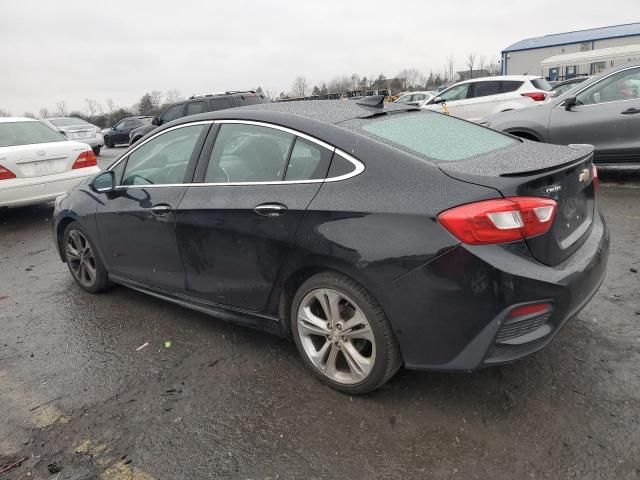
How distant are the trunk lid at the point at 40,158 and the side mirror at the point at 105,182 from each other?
3788mm

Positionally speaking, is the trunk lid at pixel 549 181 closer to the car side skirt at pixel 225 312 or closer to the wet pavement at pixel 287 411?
the wet pavement at pixel 287 411

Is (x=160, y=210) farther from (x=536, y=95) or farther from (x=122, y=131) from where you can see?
(x=122, y=131)

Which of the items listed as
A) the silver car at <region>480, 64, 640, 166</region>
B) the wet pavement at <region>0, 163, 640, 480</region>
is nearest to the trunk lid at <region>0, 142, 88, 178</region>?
the wet pavement at <region>0, 163, 640, 480</region>

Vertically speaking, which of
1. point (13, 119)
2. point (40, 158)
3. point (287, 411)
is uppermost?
point (13, 119)

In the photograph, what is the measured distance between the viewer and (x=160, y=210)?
11.3ft

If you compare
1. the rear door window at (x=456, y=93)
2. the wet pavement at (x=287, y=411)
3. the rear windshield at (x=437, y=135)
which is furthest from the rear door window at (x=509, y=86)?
the rear windshield at (x=437, y=135)

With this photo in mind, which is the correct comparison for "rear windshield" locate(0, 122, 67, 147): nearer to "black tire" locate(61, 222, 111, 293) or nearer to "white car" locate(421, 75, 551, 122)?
"black tire" locate(61, 222, 111, 293)

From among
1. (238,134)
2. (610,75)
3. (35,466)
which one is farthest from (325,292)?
(610,75)

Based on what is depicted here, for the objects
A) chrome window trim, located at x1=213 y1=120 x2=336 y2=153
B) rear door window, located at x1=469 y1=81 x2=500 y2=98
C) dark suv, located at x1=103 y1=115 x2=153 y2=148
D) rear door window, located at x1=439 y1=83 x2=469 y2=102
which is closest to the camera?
chrome window trim, located at x1=213 y1=120 x2=336 y2=153

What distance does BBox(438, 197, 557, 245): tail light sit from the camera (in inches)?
86.0

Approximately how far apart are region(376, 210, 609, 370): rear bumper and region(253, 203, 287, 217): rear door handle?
729mm

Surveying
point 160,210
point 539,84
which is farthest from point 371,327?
point 539,84

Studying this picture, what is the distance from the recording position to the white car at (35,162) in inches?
277

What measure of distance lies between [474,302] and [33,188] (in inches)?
277
